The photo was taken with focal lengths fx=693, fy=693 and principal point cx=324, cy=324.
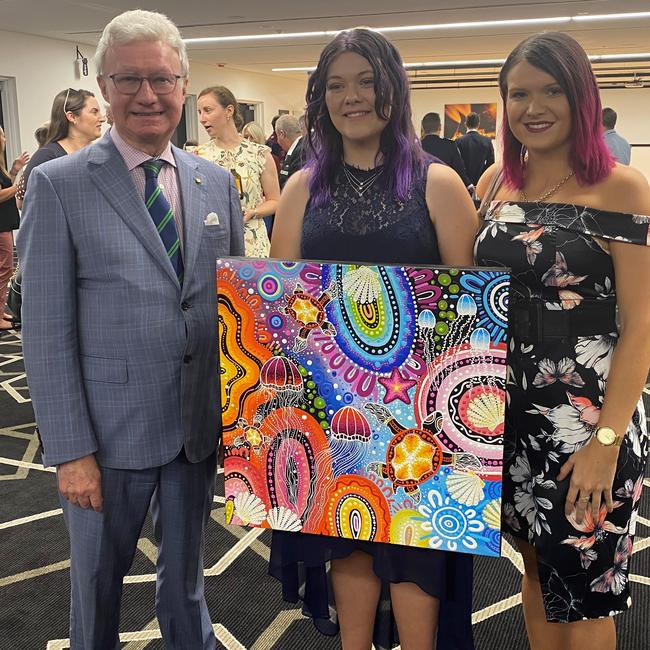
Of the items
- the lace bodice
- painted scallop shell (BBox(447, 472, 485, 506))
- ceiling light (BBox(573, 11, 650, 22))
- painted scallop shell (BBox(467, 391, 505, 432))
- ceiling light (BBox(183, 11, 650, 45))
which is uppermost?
ceiling light (BBox(183, 11, 650, 45))

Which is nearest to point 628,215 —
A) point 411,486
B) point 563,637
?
point 411,486

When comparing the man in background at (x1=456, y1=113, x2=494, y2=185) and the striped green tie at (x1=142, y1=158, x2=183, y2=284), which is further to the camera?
the man in background at (x1=456, y1=113, x2=494, y2=185)

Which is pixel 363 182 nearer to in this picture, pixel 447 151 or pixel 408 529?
pixel 408 529

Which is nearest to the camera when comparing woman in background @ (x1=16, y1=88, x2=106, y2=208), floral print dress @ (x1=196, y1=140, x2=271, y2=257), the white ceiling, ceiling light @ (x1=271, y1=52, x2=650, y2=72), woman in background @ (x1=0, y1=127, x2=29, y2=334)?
floral print dress @ (x1=196, y1=140, x2=271, y2=257)

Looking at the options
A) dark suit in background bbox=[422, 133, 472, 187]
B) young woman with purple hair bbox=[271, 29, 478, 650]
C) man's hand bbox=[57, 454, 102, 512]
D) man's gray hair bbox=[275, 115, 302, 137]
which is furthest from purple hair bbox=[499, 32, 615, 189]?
man's gray hair bbox=[275, 115, 302, 137]

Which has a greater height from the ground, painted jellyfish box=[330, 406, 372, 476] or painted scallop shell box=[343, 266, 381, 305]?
painted scallop shell box=[343, 266, 381, 305]

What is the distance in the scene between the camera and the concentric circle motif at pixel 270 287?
1.26 meters

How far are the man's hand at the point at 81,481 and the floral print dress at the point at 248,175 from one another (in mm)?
2519

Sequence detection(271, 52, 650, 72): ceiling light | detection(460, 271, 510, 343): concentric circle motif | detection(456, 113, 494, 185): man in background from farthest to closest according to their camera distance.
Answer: detection(271, 52, 650, 72): ceiling light < detection(456, 113, 494, 185): man in background < detection(460, 271, 510, 343): concentric circle motif

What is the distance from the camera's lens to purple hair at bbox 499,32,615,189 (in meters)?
1.43

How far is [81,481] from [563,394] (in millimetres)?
1070

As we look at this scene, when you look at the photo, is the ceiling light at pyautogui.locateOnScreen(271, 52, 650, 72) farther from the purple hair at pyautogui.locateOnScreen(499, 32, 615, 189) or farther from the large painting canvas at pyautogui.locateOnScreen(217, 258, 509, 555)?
the large painting canvas at pyautogui.locateOnScreen(217, 258, 509, 555)

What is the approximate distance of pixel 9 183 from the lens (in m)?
6.41

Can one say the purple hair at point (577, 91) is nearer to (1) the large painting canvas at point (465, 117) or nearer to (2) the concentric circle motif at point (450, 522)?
(2) the concentric circle motif at point (450, 522)
